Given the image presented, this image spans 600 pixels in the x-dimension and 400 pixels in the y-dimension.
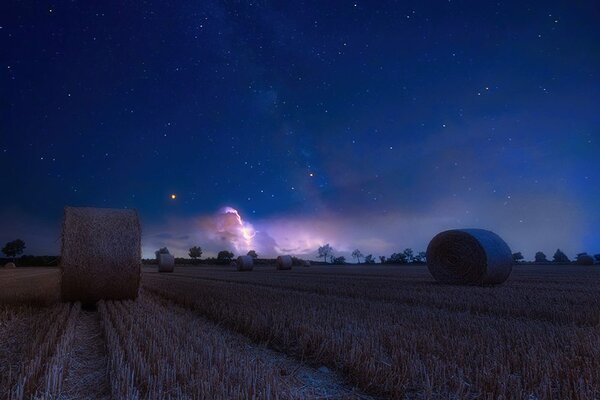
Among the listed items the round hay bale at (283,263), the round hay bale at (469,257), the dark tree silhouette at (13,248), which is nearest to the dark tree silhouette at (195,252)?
the dark tree silhouette at (13,248)

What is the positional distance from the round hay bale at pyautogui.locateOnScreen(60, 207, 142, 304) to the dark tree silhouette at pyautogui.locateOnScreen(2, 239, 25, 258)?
285ft

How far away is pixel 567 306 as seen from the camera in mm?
7211

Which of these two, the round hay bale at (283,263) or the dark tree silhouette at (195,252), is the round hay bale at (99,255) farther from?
the dark tree silhouette at (195,252)

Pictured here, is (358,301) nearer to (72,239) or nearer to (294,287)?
(294,287)

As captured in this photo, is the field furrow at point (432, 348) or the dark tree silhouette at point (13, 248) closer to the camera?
the field furrow at point (432, 348)

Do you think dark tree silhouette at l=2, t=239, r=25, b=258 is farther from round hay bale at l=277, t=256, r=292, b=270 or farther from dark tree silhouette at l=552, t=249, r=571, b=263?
dark tree silhouette at l=552, t=249, r=571, b=263

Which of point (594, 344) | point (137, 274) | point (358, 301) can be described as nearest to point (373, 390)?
point (594, 344)

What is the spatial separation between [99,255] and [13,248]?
287 feet

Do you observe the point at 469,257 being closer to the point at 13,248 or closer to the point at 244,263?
the point at 244,263

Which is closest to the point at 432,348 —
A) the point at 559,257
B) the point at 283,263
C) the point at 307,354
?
the point at 307,354

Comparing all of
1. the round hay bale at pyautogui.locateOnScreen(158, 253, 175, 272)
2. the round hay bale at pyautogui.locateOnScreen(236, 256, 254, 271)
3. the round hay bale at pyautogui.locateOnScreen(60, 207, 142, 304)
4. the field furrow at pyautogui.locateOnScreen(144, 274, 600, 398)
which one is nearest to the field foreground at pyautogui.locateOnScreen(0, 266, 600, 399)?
the field furrow at pyautogui.locateOnScreen(144, 274, 600, 398)

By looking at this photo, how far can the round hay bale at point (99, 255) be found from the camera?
8.80 m

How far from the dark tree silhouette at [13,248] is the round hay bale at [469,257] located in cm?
8950

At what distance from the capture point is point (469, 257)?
13.2 metres
